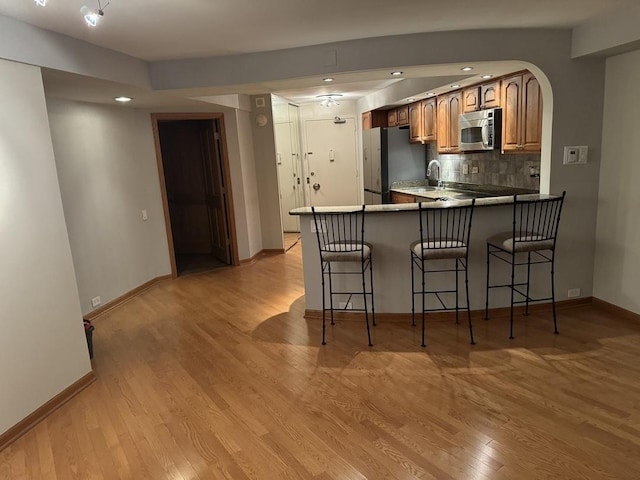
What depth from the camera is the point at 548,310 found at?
392 centimetres

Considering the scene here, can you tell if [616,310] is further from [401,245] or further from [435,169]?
[435,169]

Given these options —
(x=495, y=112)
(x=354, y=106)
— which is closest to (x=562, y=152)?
(x=495, y=112)

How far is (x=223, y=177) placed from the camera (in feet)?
19.6

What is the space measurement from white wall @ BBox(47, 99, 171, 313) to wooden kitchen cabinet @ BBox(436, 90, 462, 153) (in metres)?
3.76

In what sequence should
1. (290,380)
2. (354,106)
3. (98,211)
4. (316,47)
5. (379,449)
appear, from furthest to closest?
(354,106), (98,211), (316,47), (290,380), (379,449)

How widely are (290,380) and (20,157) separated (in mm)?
2238

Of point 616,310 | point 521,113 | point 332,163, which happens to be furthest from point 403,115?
point 616,310

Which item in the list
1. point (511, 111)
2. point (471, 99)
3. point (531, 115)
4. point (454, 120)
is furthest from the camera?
point (454, 120)

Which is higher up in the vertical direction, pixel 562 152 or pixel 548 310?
pixel 562 152

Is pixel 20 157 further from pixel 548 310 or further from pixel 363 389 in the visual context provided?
pixel 548 310

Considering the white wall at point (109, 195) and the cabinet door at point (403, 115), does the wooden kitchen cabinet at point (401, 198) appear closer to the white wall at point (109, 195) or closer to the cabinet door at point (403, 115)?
the cabinet door at point (403, 115)

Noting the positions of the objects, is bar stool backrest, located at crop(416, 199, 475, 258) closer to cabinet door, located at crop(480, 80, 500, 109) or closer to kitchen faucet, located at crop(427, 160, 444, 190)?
cabinet door, located at crop(480, 80, 500, 109)

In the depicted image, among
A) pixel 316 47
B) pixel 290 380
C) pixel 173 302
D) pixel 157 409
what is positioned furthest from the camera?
pixel 173 302

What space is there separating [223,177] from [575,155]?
425cm
